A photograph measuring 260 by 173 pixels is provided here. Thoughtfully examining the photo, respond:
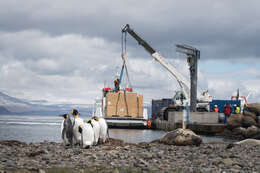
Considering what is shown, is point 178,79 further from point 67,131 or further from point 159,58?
point 67,131

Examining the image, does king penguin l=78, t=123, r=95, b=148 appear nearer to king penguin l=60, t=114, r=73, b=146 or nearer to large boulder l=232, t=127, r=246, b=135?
king penguin l=60, t=114, r=73, b=146

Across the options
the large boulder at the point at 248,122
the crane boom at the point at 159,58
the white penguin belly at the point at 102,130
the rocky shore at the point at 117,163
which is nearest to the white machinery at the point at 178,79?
the crane boom at the point at 159,58

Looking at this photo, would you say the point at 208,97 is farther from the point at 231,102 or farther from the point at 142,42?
the point at 142,42

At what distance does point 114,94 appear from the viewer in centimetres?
4294

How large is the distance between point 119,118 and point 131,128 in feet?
5.99

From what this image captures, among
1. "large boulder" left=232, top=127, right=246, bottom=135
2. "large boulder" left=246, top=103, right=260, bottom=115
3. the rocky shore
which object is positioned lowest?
"large boulder" left=232, top=127, right=246, bottom=135

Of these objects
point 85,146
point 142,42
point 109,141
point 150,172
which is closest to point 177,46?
point 142,42

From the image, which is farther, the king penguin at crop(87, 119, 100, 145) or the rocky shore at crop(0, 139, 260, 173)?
the king penguin at crop(87, 119, 100, 145)

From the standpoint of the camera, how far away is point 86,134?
13.7 metres

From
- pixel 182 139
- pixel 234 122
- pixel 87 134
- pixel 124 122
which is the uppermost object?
pixel 87 134

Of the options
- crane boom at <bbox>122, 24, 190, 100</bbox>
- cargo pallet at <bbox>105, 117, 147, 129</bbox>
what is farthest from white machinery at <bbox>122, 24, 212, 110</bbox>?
cargo pallet at <bbox>105, 117, 147, 129</bbox>

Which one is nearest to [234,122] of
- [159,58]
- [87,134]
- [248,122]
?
[248,122]

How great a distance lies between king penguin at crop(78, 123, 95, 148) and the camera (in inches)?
528

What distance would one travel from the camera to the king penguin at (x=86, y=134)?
44.0ft
